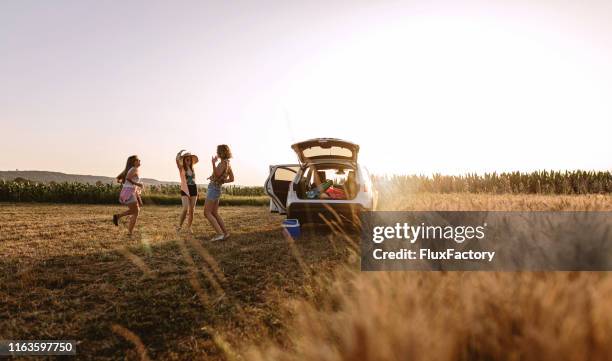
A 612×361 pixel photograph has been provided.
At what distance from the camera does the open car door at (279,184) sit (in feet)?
31.8

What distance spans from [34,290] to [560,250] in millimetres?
5540

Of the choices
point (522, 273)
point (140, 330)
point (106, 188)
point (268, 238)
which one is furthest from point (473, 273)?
point (106, 188)

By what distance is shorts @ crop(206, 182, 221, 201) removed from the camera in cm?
793

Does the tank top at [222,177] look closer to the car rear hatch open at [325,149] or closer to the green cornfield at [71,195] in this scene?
the car rear hatch open at [325,149]

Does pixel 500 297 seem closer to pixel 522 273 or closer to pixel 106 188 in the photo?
pixel 522 273

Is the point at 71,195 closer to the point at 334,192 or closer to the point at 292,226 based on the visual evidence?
the point at 292,226

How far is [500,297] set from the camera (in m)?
1.47

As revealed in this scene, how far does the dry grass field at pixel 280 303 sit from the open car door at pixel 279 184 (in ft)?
3.99

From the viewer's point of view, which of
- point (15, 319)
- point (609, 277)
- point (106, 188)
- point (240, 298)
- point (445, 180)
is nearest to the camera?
point (609, 277)

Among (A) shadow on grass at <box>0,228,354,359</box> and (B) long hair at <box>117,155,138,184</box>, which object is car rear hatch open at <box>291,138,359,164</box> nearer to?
(A) shadow on grass at <box>0,228,354,359</box>

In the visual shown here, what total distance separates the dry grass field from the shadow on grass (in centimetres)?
2

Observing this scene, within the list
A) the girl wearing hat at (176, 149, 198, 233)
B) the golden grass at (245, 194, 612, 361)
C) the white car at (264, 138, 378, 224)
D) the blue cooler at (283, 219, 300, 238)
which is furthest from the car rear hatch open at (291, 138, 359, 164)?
the golden grass at (245, 194, 612, 361)
